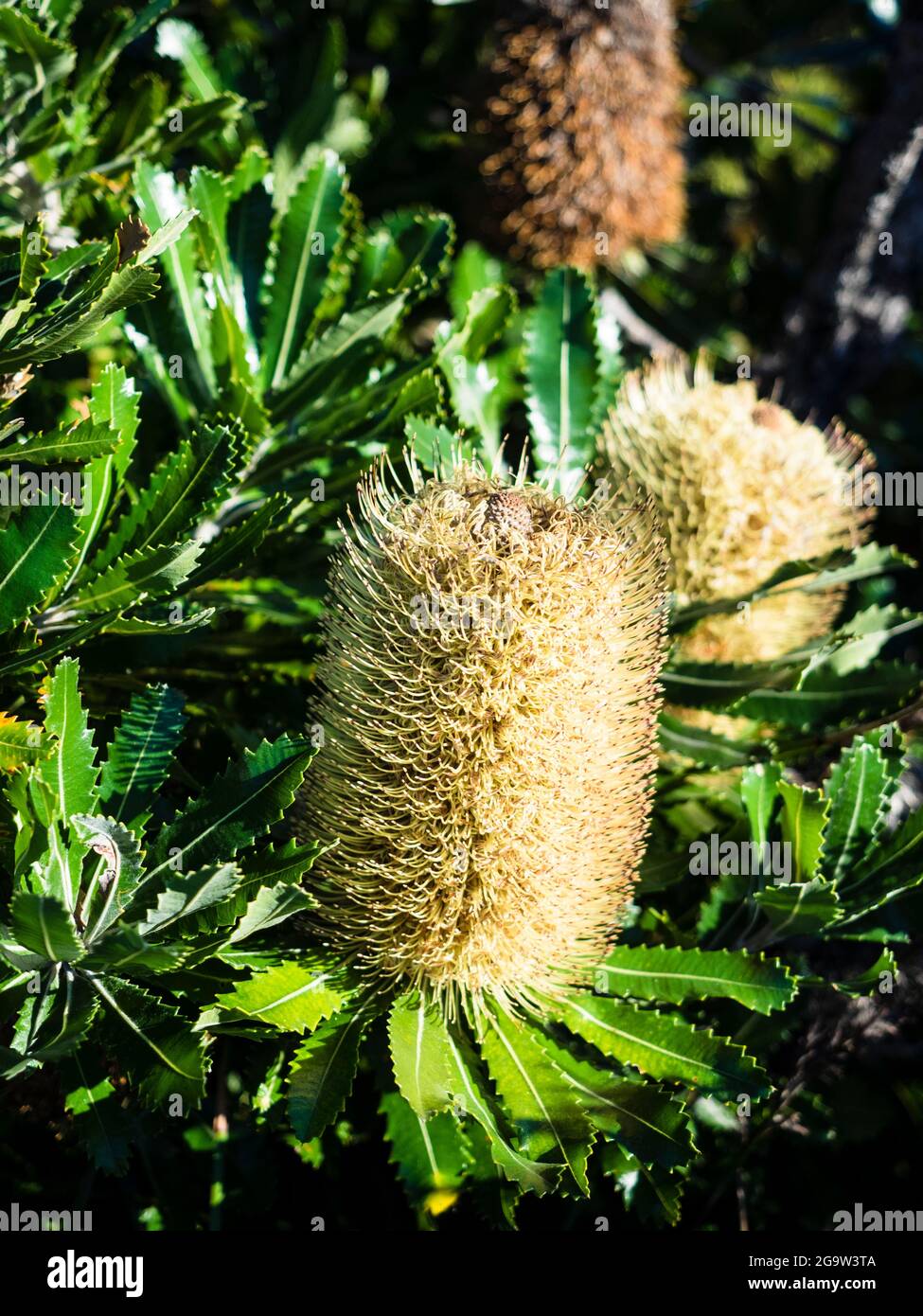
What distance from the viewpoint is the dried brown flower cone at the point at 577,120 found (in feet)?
11.2

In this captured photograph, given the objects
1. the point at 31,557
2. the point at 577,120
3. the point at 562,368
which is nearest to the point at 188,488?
the point at 31,557

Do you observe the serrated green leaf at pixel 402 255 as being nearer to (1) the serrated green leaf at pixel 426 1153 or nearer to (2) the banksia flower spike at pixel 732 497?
(2) the banksia flower spike at pixel 732 497

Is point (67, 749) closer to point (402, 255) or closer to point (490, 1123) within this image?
point (490, 1123)

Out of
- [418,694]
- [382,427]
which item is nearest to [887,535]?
[382,427]

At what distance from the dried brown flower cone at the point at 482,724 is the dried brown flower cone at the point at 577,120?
6.07ft

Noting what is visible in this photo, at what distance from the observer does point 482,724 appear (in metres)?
1.83

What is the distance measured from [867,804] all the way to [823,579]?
500 millimetres

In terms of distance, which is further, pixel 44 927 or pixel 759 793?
pixel 759 793

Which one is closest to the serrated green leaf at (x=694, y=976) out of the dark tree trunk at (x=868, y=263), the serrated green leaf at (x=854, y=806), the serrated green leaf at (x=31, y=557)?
the serrated green leaf at (x=854, y=806)

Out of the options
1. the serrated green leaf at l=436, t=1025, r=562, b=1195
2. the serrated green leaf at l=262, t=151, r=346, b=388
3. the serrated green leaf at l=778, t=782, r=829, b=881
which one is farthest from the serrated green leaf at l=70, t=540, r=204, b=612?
the serrated green leaf at l=778, t=782, r=829, b=881

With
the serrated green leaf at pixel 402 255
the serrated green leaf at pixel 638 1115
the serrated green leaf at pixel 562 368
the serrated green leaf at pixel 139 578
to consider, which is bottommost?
the serrated green leaf at pixel 638 1115

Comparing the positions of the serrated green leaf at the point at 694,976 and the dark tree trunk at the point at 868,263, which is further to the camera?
the dark tree trunk at the point at 868,263

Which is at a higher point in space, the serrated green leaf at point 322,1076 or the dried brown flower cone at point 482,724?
the dried brown flower cone at point 482,724

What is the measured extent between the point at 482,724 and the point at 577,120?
240 cm
